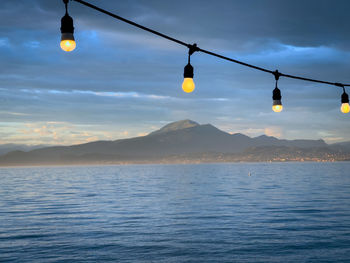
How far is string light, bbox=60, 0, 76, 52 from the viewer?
7.25 meters

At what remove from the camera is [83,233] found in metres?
30.5

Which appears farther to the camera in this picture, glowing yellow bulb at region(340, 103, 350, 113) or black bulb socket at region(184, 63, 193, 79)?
glowing yellow bulb at region(340, 103, 350, 113)

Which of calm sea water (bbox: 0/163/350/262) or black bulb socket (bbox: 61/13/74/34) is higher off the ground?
black bulb socket (bbox: 61/13/74/34)

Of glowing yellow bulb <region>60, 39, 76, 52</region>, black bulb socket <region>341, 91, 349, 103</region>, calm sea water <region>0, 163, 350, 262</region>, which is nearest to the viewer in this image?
glowing yellow bulb <region>60, 39, 76, 52</region>

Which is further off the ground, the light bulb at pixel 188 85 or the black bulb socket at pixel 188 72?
the black bulb socket at pixel 188 72

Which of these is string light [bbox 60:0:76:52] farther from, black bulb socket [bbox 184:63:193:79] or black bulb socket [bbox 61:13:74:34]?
black bulb socket [bbox 184:63:193:79]

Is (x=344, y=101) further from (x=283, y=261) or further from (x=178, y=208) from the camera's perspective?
(x=178, y=208)

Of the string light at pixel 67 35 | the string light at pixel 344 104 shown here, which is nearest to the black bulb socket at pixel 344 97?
the string light at pixel 344 104

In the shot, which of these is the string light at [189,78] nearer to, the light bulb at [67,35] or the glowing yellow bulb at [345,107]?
the light bulb at [67,35]

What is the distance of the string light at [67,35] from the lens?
23.8 ft

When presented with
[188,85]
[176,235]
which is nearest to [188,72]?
[188,85]

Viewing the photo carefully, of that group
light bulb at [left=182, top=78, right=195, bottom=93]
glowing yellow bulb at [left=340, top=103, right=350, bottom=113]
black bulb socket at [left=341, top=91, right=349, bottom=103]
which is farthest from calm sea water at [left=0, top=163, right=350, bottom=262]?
light bulb at [left=182, top=78, right=195, bottom=93]

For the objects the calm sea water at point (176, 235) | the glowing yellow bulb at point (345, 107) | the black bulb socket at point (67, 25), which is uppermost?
the black bulb socket at point (67, 25)

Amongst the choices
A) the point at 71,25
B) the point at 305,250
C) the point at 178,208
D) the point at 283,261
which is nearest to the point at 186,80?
the point at 71,25
